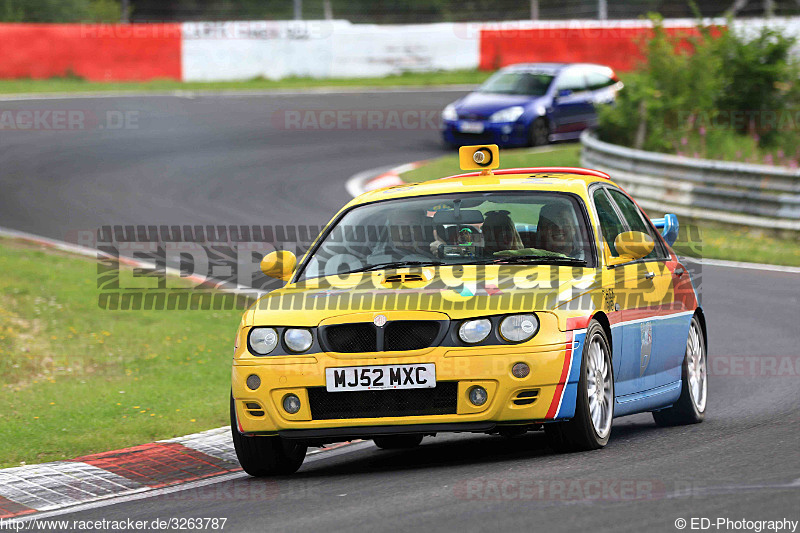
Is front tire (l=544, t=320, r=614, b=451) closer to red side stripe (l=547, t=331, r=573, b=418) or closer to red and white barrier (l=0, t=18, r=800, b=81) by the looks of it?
red side stripe (l=547, t=331, r=573, b=418)

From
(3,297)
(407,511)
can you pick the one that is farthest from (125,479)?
(3,297)

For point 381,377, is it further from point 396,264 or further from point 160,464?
point 160,464

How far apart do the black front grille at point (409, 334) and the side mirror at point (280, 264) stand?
1.33 metres

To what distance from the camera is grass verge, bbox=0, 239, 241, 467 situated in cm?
891

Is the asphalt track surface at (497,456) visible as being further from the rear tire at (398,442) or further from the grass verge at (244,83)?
the grass verge at (244,83)

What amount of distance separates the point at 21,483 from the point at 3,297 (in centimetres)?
608

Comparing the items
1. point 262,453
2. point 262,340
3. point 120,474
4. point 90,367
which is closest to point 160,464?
point 120,474

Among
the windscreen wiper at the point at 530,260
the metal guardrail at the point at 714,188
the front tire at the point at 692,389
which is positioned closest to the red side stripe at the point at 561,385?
the windscreen wiper at the point at 530,260

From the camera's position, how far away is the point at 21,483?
24.3 ft

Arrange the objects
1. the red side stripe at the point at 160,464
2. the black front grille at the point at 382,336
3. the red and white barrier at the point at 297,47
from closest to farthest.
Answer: the black front grille at the point at 382,336, the red side stripe at the point at 160,464, the red and white barrier at the point at 297,47

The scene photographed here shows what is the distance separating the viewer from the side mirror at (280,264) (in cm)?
803

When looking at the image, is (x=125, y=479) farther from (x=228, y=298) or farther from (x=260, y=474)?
(x=228, y=298)

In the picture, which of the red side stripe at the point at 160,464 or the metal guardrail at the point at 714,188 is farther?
the metal guardrail at the point at 714,188

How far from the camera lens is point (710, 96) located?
77.0 ft
